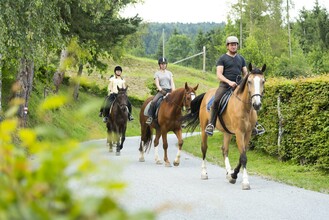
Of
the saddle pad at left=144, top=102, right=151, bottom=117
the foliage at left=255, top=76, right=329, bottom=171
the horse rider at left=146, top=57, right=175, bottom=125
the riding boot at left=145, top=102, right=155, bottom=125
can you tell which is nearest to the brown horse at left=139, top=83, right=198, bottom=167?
the riding boot at left=145, top=102, right=155, bottom=125

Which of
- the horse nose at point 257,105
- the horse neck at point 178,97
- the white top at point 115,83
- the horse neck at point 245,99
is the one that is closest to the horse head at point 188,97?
the horse neck at point 178,97

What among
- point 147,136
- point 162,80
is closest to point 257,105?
point 162,80

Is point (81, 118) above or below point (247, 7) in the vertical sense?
below

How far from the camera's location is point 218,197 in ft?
32.4

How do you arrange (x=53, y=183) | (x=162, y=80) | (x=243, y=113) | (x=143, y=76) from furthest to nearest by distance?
(x=143, y=76), (x=162, y=80), (x=243, y=113), (x=53, y=183)

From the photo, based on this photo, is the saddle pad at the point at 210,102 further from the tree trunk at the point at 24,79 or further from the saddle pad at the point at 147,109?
the tree trunk at the point at 24,79

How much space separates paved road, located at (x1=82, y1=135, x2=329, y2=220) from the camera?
8.36 meters

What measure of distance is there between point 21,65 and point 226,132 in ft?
29.0

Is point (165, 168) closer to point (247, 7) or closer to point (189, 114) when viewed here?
point (189, 114)

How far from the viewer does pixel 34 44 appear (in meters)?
15.8

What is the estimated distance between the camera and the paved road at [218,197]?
8359 mm

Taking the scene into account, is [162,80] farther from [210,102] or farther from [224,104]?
[224,104]

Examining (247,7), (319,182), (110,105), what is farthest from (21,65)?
(247,7)

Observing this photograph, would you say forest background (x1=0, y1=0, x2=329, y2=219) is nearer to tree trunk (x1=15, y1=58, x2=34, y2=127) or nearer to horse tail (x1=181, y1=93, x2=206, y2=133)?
tree trunk (x1=15, y1=58, x2=34, y2=127)
